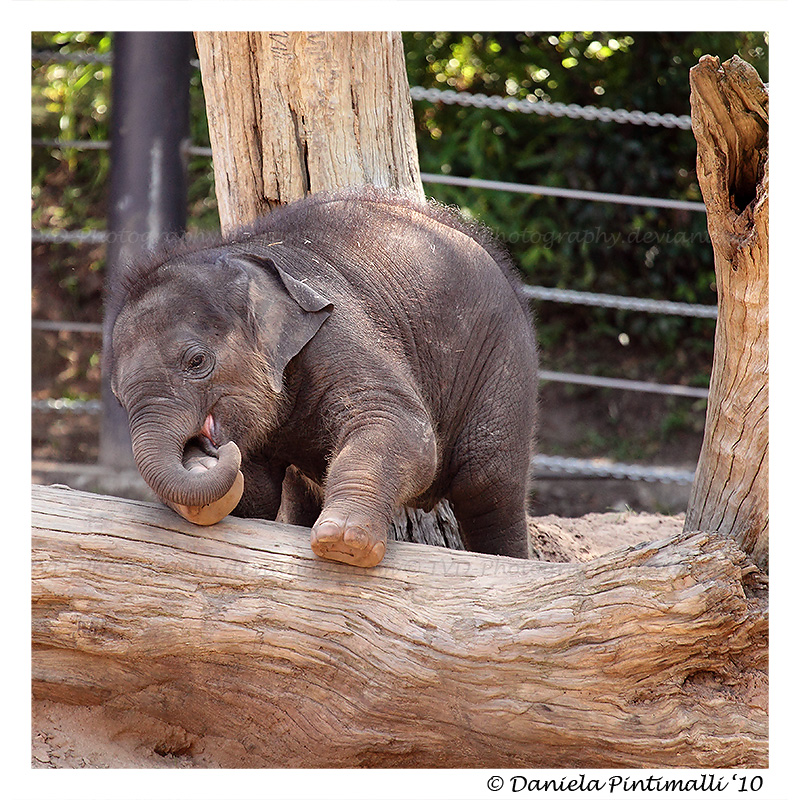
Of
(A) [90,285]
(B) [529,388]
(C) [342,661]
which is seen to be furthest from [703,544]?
(A) [90,285]

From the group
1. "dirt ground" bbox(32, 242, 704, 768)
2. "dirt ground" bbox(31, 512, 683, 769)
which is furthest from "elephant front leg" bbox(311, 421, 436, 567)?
"dirt ground" bbox(32, 242, 704, 768)

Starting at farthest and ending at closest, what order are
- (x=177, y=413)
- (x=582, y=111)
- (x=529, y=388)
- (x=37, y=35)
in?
1. (x=37, y=35)
2. (x=582, y=111)
3. (x=529, y=388)
4. (x=177, y=413)

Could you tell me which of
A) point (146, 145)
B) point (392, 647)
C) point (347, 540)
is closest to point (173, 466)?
point (347, 540)

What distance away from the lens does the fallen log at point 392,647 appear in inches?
95.0

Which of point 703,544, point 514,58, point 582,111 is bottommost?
point 703,544

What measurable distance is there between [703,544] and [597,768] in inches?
24.3

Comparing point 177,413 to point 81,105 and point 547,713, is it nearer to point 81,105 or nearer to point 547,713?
point 547,713

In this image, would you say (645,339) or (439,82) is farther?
(645,339)

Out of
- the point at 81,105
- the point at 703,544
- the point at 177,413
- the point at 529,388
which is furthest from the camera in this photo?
the point at 81,105

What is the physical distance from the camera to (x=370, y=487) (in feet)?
8.81

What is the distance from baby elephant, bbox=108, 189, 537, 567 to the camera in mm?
2686

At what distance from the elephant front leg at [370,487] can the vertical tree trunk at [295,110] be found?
1.35 m

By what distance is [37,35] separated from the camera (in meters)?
7.46

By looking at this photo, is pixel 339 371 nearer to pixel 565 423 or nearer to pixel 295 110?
pixel 295 110
